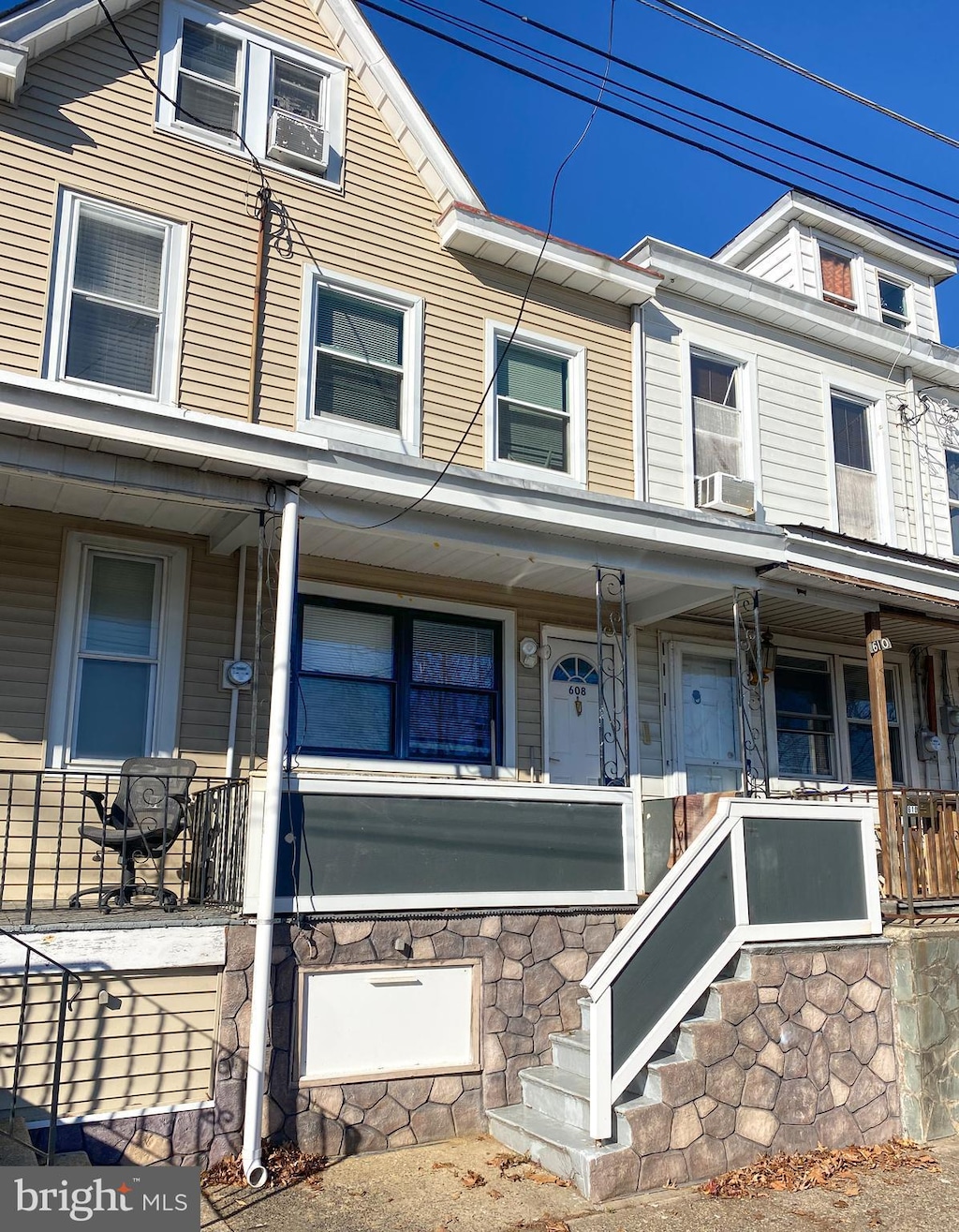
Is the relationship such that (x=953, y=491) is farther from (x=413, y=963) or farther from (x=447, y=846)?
(x=413, y=963)

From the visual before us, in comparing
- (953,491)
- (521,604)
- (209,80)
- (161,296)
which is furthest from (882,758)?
(209,80)

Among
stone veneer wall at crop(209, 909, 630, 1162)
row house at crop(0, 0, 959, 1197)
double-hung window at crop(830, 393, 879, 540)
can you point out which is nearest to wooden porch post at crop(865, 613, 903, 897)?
row house at crop(0, 0, 959, 1197)

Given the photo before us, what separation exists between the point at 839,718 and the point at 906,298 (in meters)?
5.98

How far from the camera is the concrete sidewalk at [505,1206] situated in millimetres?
5699

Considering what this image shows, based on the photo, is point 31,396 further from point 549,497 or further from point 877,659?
point 877,659

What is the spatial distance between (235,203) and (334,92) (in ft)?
5.58

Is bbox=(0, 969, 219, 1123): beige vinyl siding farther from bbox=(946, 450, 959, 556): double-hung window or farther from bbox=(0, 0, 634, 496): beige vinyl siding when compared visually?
bbox=(946, 450, 959, 556): double-hung window

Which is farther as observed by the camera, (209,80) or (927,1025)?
(209,80)

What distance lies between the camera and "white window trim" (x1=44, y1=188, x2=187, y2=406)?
303 inches

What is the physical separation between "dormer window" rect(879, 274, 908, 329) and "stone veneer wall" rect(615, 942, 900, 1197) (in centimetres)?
879

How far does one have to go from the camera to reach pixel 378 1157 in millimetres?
6707

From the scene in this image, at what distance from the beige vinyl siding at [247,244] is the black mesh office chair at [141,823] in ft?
9.03

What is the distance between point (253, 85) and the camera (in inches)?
356

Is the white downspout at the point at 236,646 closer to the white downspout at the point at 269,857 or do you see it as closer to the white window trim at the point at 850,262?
the white downspout at the point at 269,857
